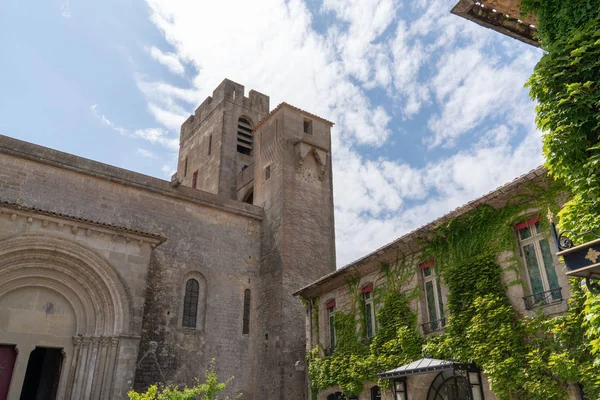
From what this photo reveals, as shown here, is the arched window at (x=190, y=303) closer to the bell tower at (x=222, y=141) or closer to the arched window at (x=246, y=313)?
the arched window at (x=246, y=313)

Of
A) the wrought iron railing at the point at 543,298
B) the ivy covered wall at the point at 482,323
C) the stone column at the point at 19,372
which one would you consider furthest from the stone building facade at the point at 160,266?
the wrought iron railing at the point at 543,298

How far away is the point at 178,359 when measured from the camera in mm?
17531

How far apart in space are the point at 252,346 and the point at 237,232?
4.77 meters

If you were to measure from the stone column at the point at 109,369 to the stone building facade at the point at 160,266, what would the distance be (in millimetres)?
35

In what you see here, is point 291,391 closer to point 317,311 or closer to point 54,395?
point 317,311

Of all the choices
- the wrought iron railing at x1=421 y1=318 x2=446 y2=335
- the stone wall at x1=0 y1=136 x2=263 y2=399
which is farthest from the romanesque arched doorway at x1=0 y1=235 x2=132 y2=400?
the wrought iron railing at x1=421 y1=318 x2=446 y2=335

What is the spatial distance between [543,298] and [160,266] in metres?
13.4

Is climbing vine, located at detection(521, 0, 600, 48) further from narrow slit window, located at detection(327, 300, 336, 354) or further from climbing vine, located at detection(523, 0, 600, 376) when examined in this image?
Result: narrow slit window, located at detection(327, 300, 336, 354)

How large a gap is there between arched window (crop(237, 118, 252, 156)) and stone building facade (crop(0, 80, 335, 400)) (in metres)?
1.01

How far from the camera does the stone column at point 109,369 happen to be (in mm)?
13531

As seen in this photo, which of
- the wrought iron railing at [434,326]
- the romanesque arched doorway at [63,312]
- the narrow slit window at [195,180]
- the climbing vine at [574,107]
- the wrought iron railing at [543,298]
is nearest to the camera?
the climbing vine at [574,107]

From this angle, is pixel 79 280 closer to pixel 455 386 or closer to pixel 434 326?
pixel 434 326

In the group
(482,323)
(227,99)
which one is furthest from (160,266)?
(227,99)

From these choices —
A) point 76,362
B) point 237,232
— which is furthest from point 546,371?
point 237,232
